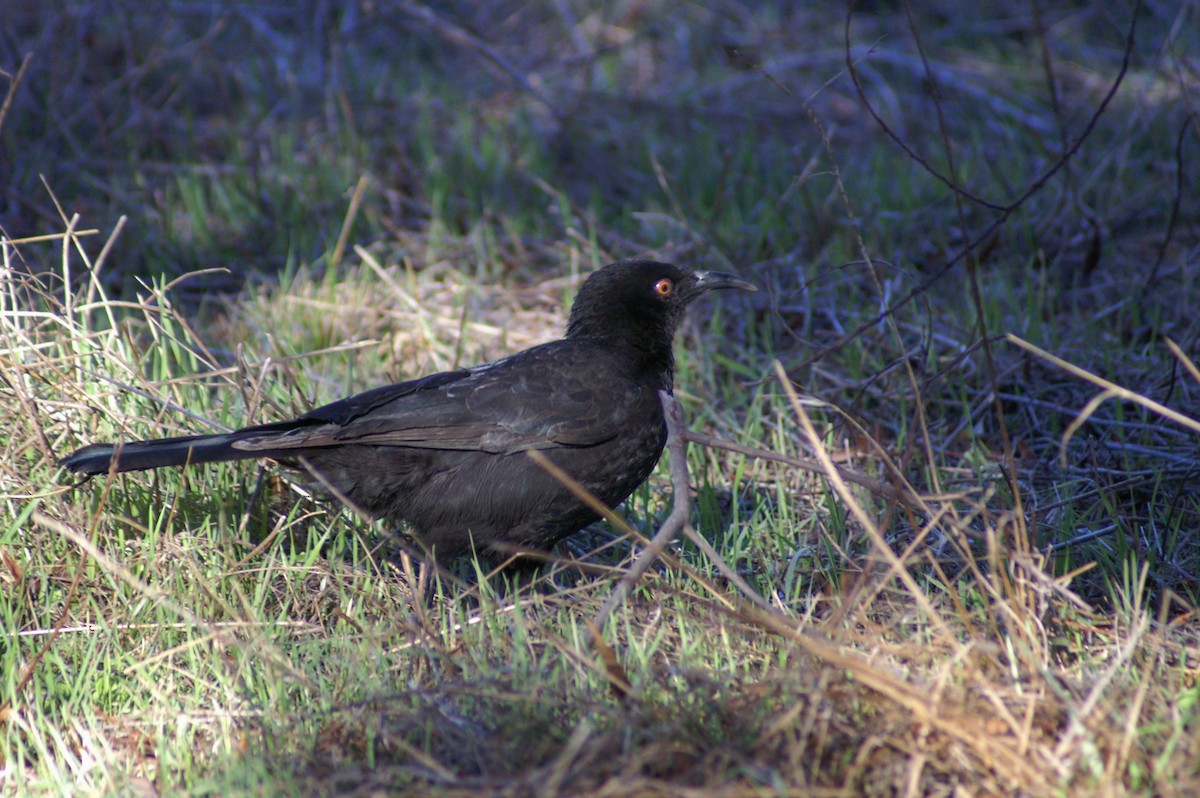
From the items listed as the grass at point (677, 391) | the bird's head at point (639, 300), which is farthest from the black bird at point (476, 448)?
the bird's head at point (639, 300)

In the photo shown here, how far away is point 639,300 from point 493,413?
0.83 meters

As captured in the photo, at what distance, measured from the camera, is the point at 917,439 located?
15.4 feet

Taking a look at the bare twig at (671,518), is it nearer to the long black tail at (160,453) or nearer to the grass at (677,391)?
the grass at (677,391)

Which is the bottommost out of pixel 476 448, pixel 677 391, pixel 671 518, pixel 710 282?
pixel 677 391

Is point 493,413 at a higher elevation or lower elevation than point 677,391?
higher

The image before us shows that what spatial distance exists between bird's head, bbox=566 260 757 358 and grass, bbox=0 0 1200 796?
0.49 meters

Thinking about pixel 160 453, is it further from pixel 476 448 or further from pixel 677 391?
pixel 677 391

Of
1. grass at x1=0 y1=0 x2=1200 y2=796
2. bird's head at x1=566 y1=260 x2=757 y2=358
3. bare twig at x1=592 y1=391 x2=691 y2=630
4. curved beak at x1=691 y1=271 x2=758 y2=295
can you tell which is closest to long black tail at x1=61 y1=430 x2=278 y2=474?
grass at x1=0 y1=0 x2=1200 y2=796

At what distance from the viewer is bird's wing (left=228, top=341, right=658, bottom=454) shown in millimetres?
3824

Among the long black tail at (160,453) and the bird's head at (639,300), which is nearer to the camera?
the long black tail at (160,453)

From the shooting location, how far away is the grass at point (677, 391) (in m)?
2.48

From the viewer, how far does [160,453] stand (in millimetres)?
3660

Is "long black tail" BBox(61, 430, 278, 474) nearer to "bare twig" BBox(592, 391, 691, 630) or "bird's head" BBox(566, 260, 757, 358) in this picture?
"bird's head" BBox(566, 260, 757, 358)

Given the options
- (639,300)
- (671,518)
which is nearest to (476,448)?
(639,300)
